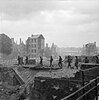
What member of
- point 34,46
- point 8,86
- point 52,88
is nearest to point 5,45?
point 34,46

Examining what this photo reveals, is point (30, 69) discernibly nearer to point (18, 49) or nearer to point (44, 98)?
point (44, 98)

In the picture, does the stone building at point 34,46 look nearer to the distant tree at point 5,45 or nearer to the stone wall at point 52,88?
the distant tree at point 5,45

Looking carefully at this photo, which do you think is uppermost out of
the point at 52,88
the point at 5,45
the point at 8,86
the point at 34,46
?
the point at 34,46

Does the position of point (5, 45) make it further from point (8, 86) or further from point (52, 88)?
point (52, 88)

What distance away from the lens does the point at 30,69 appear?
2134cm

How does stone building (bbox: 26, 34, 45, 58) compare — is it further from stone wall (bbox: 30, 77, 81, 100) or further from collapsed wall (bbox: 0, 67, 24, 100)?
stone wall (bbox: 30, 77, 81, 100)

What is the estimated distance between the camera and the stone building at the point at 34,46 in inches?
3260

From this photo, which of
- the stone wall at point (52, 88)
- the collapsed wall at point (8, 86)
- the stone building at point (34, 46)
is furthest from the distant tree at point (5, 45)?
the stone wall at point (52, 88)

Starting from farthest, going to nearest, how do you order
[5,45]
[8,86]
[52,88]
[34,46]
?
1. [34,46]
2. [5,45]
3. [8,86]
4. [52,88]

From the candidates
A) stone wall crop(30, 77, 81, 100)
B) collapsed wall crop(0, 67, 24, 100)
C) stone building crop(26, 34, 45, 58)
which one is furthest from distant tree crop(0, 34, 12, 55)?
stone wall crop(30, 77, 81, 100)

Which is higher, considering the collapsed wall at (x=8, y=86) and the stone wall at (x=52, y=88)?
the stone wall at (x=52, y=88)

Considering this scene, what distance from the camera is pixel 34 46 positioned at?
83.9 meters

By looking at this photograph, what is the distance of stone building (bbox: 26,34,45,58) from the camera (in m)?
82.8

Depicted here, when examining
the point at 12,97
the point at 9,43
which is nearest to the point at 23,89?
the point at 12,97
